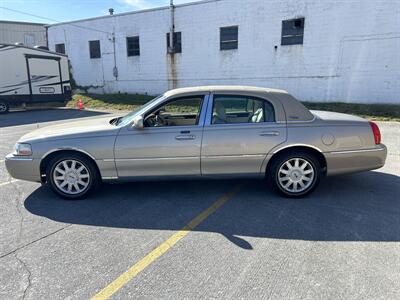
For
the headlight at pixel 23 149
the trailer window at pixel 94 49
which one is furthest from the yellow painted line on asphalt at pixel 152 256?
the trailer window at pixel 94 49

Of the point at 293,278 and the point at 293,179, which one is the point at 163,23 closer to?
the point at 293,179

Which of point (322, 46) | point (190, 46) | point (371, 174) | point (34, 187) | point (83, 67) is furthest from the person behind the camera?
point (83, 67)

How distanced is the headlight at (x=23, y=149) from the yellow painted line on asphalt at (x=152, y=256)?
8.00 ft

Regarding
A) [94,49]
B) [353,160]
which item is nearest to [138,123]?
[353,160]

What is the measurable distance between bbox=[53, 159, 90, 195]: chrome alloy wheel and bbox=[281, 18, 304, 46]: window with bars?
1452 cm

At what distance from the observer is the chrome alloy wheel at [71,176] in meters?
4.28

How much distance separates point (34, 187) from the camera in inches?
194

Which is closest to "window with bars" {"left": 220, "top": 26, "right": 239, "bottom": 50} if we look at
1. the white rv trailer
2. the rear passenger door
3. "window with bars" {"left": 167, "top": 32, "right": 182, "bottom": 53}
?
"window with bars" {"left": 167, "top": 32, "right": 182, "bottom": 53}

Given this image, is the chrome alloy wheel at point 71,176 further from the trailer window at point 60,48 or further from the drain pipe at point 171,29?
the trailer window at point 60,48

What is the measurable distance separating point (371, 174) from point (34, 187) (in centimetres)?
563

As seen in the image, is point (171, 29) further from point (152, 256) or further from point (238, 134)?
point (152, 256)

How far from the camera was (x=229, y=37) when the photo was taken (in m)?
17.5

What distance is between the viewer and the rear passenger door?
13.6 ft

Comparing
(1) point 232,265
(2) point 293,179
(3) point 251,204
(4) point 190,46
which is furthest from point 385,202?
(4) point 190,46
